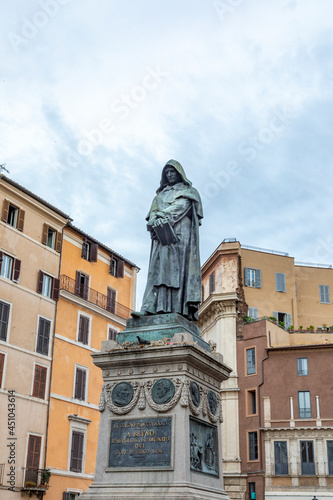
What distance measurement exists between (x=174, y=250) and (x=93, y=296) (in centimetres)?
2834

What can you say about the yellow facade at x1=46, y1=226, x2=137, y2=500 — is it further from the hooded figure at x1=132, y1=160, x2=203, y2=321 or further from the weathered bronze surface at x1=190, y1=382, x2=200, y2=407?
the weathered bronze surface at x1=190, y1=382, x2=200, y2=407

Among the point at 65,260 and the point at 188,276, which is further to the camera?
the point at 65,260

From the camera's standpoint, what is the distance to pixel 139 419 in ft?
32.1

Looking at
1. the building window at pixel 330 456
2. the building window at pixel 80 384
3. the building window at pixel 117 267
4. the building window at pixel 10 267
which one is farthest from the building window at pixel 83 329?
the building window at pixel 330 456

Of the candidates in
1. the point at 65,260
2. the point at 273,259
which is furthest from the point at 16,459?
the point at 273,259

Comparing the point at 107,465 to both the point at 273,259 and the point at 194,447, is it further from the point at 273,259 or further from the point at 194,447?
the point at 273,259

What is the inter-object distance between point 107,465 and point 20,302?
24.9 meters

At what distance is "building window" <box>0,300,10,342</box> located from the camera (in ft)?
105

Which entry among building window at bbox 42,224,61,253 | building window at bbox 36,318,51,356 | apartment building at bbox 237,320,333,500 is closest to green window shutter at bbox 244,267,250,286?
apartment building at bbox 237,320,333,500

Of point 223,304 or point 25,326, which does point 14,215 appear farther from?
point 223,304

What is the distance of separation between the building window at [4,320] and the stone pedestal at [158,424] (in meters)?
22.8

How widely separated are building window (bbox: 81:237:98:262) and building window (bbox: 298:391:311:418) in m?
17.0

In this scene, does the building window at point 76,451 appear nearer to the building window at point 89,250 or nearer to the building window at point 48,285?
the building window at point 48,285

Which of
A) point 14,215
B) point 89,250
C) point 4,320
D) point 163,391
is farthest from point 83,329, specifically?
point 163,391
